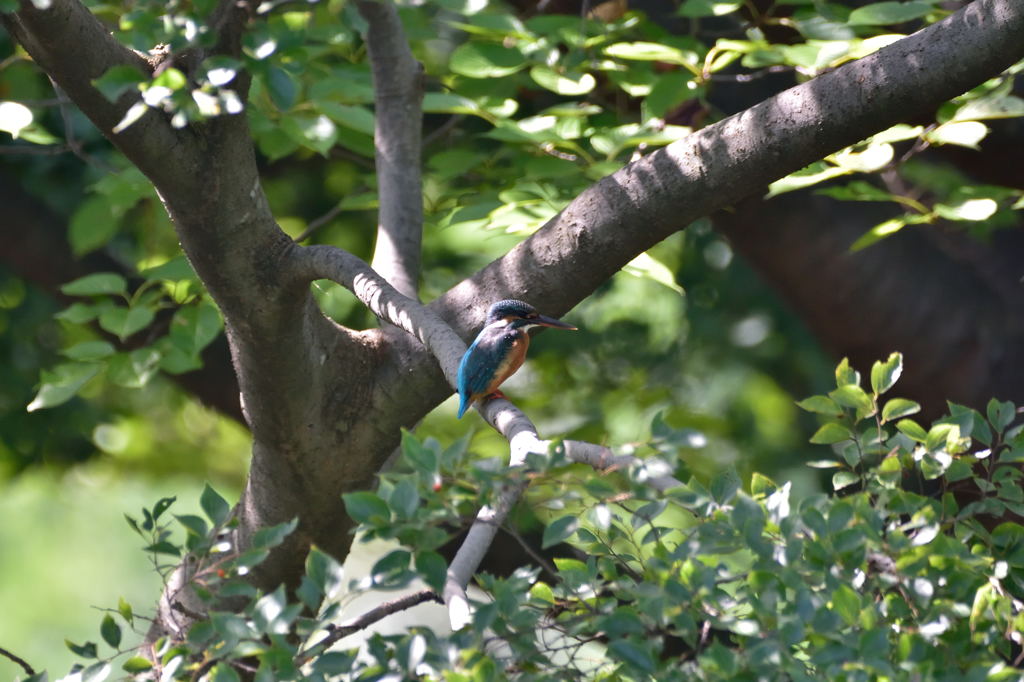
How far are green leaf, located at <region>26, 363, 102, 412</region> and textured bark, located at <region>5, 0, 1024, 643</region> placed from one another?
18.8 inches

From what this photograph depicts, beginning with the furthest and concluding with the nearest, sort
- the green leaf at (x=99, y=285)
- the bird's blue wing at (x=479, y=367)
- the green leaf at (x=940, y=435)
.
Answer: the green leaf at (x=99, y=285)
the bird's blue wing at (x=479, y=367)
the green leaf at (x=940, y=435)

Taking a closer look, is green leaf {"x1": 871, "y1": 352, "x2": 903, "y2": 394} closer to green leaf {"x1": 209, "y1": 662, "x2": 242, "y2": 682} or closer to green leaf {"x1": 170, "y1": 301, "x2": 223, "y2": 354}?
green leaf {"x1": 209, "y1": 662, "x2": 242, "y2": 682}

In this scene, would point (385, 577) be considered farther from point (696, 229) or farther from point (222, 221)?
point (696, 229)

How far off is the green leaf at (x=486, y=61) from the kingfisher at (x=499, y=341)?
687 millimetres

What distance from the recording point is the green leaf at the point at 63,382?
256 cm

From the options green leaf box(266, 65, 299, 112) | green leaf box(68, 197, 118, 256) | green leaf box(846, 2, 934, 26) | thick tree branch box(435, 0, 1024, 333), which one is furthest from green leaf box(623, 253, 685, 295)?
green leaf box(68, 197, 118, 256)

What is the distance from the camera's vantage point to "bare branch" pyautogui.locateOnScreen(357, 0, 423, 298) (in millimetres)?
2680

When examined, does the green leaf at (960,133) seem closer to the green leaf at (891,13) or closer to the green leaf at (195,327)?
the green leaf at (891,13)

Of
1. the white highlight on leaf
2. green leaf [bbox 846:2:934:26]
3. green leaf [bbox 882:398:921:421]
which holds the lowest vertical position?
green leaf [bbox 882:398:921:421]

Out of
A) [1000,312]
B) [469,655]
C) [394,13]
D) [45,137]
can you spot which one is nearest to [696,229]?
[1000,312]

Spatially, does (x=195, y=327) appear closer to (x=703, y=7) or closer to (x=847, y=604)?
(x=703, y=7)

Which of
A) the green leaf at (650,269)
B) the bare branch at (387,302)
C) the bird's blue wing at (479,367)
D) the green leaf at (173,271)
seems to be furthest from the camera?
the green leaf at (173,271)

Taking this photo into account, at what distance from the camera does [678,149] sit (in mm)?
2113

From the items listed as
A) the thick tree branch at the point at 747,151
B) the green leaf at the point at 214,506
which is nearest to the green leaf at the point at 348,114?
the thick tree branch at the point at 747,151
